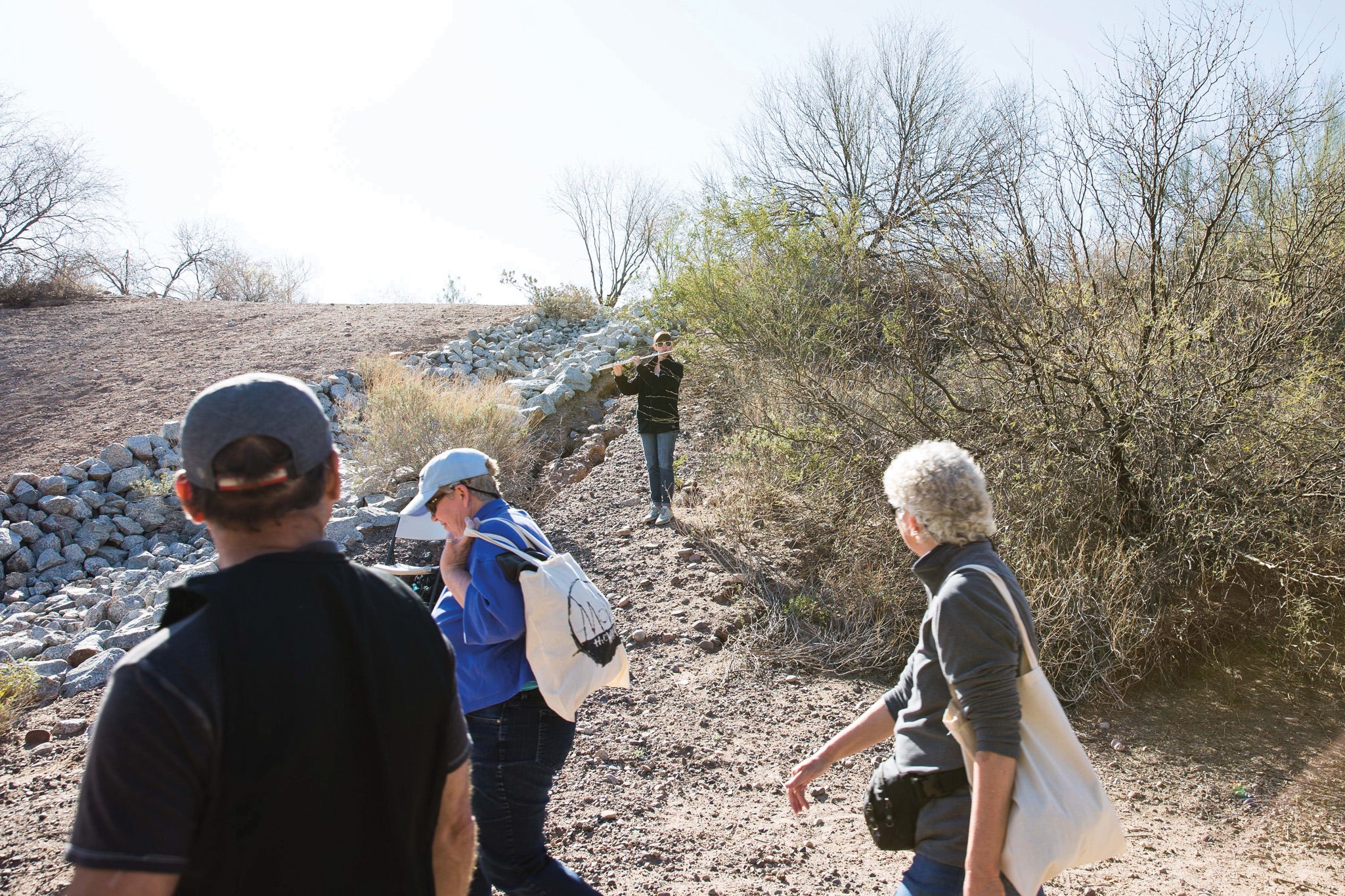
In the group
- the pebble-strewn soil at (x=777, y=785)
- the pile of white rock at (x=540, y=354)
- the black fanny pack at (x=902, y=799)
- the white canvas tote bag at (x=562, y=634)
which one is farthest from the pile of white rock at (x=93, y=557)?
the black fanny pack at (x=902, y=799)

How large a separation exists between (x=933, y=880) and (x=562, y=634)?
1113 mm

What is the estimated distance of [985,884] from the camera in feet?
5.41

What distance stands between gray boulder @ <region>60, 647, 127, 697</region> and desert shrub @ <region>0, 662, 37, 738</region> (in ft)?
0.58

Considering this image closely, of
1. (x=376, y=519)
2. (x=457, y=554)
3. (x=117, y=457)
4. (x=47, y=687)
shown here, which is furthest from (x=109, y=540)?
(x=457, y=554)

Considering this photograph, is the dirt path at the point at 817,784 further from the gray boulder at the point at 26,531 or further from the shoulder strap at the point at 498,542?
the gray boulder at the point at 26,531

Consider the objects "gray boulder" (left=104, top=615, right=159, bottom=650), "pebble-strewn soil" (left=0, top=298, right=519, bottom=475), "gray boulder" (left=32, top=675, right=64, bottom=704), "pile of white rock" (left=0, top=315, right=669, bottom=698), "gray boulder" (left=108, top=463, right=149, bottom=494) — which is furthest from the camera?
"pebble-strewn soil" (left=0, top=298, right=519, bottom=475)

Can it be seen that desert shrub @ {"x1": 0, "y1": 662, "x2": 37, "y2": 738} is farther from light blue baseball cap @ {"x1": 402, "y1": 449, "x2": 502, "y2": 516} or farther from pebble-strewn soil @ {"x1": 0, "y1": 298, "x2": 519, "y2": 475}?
pebble-strewn soil @ {"x1": 0, "y1": 298, "x2": 519, "y2": 475}

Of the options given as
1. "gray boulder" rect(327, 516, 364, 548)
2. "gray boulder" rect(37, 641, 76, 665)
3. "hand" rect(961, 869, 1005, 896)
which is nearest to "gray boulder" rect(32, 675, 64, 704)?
"gray boulder" rect(37, 641, 76, 665)

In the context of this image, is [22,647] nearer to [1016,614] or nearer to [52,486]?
[52,486]

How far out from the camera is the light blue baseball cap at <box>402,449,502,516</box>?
2533 millimetres

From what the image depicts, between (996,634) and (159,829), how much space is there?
1483 mm

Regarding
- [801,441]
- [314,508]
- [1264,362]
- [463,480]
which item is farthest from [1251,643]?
[314,508]

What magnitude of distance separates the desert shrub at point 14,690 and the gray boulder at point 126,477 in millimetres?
4071

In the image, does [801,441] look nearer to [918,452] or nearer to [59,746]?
[918,452]
